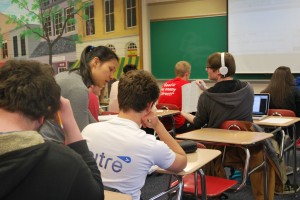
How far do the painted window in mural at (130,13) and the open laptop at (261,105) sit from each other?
12.2 ft

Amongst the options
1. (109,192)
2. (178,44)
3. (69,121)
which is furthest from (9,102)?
(178,44)

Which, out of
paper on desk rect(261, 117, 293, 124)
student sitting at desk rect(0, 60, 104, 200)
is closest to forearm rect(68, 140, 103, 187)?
student sitting at desk rect(0, 60, 104, 200)

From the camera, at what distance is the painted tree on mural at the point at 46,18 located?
18.4 feet

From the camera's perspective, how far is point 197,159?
2010 mm

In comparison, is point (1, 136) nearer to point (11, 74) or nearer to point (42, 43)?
point (11, 74)

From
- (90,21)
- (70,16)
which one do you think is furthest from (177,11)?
(70,16)

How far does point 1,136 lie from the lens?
31.3 inches

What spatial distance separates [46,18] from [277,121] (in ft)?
13.9

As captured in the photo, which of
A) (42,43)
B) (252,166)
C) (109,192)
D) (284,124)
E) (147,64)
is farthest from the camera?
(147,64)

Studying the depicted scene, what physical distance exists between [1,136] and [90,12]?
20.1 feet

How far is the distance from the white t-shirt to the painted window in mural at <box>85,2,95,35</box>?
518 centimetres

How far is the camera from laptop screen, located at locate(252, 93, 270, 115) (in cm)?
384

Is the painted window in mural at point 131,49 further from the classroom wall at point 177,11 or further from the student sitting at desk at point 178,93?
the student sitting at desk at point 178,93

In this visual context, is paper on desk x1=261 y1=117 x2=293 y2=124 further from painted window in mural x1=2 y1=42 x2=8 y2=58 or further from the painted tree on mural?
painted window in mural x1=2 y1=42 x2=8 y2=58
